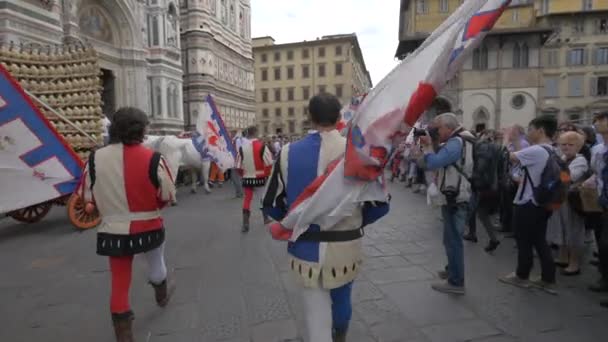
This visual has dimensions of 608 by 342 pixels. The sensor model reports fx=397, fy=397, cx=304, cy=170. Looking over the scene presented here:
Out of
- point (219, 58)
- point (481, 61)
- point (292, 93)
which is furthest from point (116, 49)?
point (292, 93)

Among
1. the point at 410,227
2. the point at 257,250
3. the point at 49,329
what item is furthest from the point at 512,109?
the point at 49,329

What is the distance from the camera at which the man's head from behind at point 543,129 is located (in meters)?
3.90

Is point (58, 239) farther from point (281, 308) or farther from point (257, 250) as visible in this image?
point (281, 308)

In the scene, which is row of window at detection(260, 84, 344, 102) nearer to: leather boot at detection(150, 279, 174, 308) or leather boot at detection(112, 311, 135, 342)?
leather boot at detection(150, 279, 174, 308)

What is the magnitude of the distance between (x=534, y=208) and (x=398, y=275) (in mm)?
1578

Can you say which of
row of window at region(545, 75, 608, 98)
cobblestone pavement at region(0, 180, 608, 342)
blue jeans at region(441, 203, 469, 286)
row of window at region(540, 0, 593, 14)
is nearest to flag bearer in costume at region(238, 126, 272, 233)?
cobblestone pavement at region(0, 180, 608, 342)

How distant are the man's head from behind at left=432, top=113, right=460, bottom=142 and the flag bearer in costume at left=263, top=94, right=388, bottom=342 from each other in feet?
A: 6.02

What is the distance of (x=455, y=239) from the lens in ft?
12.7

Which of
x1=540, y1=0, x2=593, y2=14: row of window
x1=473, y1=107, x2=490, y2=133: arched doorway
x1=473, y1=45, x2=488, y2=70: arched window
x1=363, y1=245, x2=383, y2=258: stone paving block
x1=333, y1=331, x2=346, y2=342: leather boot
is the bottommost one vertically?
x1=363, y1=245, x2=383, y2=258: stone paving block

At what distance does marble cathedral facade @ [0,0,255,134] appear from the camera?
1445cm

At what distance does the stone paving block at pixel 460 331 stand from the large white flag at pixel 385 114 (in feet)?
5.39

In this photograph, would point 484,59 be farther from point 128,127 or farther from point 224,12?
point 128,127

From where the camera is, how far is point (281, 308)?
368 cm

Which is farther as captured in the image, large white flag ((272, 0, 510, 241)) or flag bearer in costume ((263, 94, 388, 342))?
flag bearer in costume ((263, 94, 388, 342))
